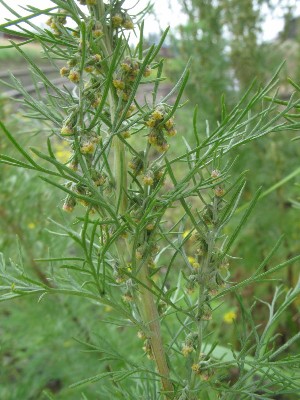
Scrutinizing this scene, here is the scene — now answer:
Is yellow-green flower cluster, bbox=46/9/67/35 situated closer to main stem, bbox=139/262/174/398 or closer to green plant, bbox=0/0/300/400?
green plant, bbox=0/0/300/400

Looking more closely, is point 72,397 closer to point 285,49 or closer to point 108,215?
point 108,215

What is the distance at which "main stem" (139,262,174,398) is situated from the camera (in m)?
0.73

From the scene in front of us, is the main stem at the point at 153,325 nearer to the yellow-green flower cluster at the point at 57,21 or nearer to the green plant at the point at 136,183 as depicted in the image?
the green plant at the point at 136,183

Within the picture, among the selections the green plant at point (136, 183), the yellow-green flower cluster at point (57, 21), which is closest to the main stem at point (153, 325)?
the green plant at point (136, 183)

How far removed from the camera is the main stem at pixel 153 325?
73cm

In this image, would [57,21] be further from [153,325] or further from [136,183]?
[153,325]

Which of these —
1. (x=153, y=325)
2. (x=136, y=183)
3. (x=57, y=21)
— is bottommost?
(x=153, y=325)

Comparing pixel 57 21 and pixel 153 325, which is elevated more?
pixel 57 21

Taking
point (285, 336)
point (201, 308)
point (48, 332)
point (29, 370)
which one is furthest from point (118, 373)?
point (285, 336)

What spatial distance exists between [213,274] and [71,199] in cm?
22

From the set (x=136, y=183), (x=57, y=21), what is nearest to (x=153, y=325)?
(x=136, y=183)

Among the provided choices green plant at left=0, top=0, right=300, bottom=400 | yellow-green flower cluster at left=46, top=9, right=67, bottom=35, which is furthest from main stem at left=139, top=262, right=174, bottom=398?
yellow-green flower cluster at left=46, top=9, right=67, bottom=35

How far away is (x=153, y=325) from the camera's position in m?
0.75

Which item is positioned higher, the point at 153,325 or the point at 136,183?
the point at 136,183
